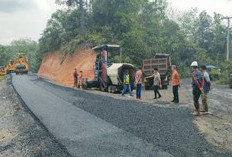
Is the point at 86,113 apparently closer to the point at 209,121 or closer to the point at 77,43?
the point at 209,121

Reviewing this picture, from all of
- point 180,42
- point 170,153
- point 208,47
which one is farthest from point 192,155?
point 208,47

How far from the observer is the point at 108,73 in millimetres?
21078

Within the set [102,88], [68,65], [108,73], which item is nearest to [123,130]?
[108,73]

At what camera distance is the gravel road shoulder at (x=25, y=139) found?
7836mm

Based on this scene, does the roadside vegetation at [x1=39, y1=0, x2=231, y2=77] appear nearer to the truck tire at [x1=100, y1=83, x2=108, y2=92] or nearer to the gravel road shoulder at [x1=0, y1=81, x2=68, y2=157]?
the truck tire at [x1=100, y1=83, x2=108, y2=92]

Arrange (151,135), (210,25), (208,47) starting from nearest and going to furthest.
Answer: (151,135) → (208,47) → (210,25)

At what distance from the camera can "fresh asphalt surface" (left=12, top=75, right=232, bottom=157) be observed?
739cm

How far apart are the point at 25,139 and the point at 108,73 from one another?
39.9 feet

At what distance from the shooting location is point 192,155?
23.0ft

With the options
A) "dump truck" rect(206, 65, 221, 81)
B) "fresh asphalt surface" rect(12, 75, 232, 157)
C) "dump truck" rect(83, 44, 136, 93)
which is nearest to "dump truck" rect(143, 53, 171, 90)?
"dump truck" rect(83, 44, 136, 93)

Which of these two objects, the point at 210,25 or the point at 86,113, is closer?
the point at 86,113

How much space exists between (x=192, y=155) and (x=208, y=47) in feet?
201

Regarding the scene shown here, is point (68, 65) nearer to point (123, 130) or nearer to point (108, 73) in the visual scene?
point (108, 73)

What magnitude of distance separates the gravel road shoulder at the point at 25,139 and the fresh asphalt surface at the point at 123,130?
0.28 meters
